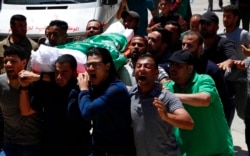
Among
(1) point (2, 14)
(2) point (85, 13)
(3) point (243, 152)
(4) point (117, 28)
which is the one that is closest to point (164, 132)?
(4) point (117, 28)

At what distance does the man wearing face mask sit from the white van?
3431mm

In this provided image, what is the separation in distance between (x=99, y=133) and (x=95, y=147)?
136 millimetres

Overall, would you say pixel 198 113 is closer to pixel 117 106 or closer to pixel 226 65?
pixel 117 106

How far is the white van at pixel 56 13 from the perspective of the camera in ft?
30.3

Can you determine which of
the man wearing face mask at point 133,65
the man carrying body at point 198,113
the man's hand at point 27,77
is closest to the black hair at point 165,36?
the man wearing face mask at point 133,65

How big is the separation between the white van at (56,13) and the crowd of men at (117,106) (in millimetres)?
3877

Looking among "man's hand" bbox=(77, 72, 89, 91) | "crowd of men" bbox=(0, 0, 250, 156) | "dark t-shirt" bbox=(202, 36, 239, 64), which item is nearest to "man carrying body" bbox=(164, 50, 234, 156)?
"crowd of men" bbox=(0, 0, 250, 156)

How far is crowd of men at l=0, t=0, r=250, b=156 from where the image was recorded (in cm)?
421

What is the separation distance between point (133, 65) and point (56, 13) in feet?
14.9

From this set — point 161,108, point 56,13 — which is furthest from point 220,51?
point 56,13

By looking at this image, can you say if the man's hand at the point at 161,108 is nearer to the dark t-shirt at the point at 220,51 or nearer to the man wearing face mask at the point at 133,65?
the man wearing face mask at the point at 133,65

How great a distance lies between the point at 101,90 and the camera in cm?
429

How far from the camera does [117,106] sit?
4.23 meters

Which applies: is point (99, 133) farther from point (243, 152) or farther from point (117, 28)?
point (243, 152)
